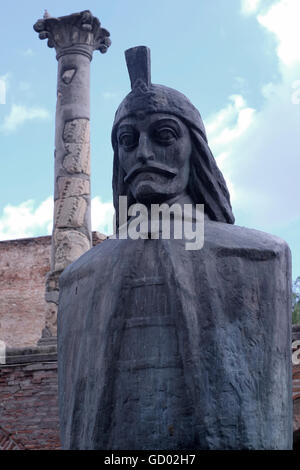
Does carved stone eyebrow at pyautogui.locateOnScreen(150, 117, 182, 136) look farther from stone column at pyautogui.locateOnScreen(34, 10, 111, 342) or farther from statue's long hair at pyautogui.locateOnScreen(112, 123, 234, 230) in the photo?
stone column at pyautogui.locateOnScreen(34, 10, 111, 342)

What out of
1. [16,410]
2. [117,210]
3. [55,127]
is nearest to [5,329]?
[55,127]

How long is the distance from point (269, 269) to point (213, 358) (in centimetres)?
36

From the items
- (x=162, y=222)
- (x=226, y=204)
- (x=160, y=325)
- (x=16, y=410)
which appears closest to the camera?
(x=160, y=325)

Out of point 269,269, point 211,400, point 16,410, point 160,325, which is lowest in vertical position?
point 211,400

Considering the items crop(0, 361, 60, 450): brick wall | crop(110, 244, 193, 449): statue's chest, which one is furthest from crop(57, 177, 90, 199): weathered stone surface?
crop(110, 244, 193, 449): statue's chest

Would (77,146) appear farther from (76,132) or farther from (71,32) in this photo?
(71,32)

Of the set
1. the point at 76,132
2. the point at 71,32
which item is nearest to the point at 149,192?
the point at 76,132

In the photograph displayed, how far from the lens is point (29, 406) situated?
9.98 m

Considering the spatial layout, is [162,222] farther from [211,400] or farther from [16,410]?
[16,410]

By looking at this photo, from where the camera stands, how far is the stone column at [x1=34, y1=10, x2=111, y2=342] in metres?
12.2

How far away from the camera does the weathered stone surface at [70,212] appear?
12336 mm

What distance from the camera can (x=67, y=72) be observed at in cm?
1303
